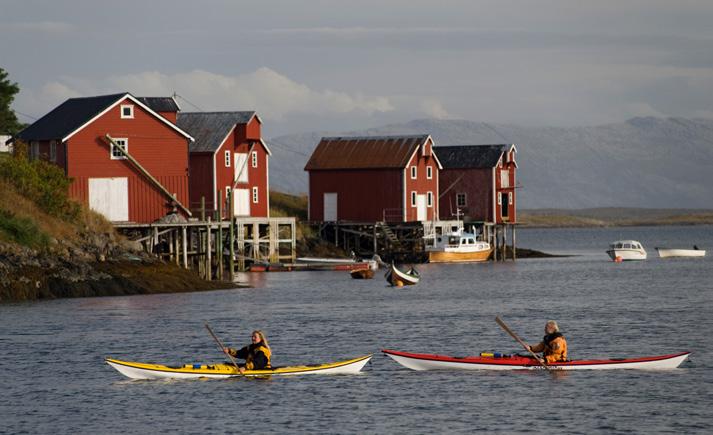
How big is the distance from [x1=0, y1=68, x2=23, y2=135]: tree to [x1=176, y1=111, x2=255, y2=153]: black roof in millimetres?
32076

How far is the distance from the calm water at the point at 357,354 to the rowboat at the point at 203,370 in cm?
27

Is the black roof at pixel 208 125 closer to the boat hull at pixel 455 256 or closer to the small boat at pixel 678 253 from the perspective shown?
the boat hull at pixel 455 256

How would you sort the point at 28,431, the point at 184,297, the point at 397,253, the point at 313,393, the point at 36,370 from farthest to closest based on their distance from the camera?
the point at 397,253 < the point at 184,297 < the point at 36,370 < the point at 313,393 < the point at 28,431

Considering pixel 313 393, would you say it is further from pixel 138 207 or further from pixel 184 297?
pixel 138 207

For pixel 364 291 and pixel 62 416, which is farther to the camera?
pixel 364 291

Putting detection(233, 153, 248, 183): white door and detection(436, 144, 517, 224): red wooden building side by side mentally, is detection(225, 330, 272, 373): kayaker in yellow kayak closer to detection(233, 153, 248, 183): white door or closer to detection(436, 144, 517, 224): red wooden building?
detection(233, 153, 248, 183): white door

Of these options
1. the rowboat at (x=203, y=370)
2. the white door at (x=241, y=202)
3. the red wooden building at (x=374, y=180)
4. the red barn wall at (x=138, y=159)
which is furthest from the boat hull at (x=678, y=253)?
the rowboat at (x=203, y=370)

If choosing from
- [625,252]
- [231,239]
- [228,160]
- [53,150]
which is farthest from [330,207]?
[53,150]

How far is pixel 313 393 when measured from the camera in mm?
34156

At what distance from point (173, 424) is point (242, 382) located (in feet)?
17.5

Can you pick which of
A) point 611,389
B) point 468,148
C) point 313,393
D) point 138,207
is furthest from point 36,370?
point 468,148

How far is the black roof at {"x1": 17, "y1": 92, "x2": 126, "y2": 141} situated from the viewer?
6912 cm

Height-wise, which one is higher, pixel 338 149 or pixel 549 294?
pixel 338 149

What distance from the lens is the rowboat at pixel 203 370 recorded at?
114 feet
